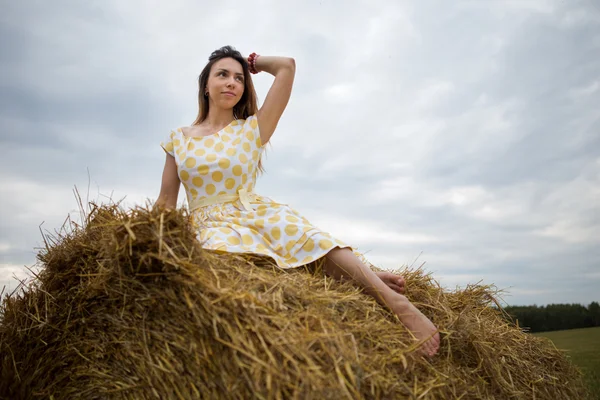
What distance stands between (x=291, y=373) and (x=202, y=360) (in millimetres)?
377

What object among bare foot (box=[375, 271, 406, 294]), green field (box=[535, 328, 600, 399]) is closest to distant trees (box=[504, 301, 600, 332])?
green field (box=[535, 328, 600, 399])

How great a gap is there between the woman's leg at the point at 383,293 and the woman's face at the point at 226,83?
1.41 meters

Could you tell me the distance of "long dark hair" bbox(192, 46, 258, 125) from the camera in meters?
3.57

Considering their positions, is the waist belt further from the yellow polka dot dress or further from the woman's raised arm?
the woman's raised arm

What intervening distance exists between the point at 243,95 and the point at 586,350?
5782mm

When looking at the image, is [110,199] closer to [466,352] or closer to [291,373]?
[291,373]

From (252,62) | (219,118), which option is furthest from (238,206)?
(252,62)

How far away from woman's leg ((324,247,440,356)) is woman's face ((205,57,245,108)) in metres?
1.41

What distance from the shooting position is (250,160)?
3221mm

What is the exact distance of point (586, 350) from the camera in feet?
21.4

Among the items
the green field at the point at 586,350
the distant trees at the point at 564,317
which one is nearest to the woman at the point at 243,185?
the green field at the point at 586,350

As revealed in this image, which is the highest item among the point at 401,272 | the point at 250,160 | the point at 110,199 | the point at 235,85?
the point at 235,85

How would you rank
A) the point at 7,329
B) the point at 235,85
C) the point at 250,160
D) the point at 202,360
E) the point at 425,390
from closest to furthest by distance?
the point at 202,360 → the point at 425,390 → the point at 7,329 → the point at 250,160 → the point at 235,85

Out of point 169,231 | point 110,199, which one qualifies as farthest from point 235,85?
point 169,231
